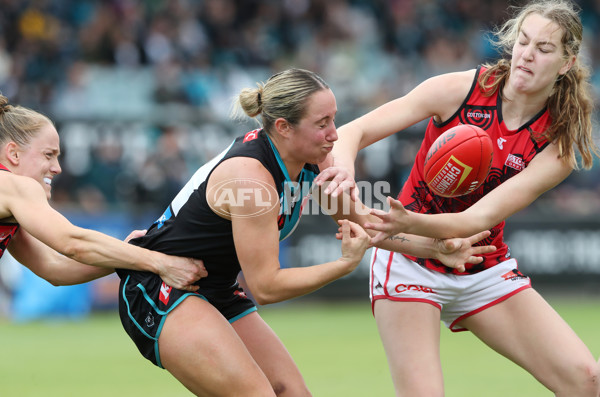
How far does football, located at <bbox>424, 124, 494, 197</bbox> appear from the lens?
4527 mm

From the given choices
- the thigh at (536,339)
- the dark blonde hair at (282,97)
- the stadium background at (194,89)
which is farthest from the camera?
the stadium background at (194,89)

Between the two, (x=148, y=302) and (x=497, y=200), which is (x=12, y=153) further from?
(x=497, y=200)

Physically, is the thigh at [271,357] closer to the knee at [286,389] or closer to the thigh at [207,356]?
the knee at [286,389]

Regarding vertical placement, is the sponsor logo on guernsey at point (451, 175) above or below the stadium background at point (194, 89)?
above

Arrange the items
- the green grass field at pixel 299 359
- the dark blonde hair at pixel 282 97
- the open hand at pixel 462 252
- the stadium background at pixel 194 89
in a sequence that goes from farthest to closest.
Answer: the stadium background at pixel 194 89 → the green grass field at pixel 299 359 → the open hand at pixel 462 252 → the dark blonde hair at pixel 282 97

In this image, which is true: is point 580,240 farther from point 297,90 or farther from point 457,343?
point 297,90

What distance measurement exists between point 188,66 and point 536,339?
10873 millimetres

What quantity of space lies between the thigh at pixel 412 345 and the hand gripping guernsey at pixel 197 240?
2.65ft

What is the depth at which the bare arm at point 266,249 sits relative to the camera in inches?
164

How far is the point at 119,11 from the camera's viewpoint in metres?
15.1

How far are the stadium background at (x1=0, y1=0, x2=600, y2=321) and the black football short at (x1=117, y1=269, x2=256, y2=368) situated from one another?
23.4 ft

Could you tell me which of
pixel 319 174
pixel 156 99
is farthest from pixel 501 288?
pixel 156 99

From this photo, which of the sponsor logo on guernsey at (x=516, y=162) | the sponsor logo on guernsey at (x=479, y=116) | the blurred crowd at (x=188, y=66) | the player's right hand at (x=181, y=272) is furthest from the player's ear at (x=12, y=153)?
the blurred crowd at (x=188, y=66)

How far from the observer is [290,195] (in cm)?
442
